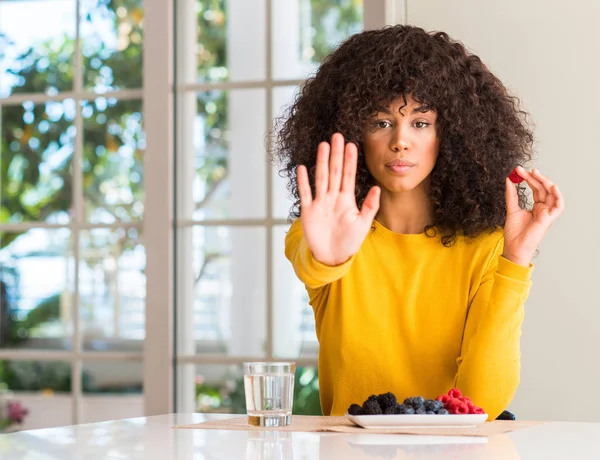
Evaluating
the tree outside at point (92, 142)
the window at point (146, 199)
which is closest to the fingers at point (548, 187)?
the window at point (146, 199)

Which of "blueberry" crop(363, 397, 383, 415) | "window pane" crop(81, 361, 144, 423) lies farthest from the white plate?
"window pane" crop(81, 361, 144, 423)

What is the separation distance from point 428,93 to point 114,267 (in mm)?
5678

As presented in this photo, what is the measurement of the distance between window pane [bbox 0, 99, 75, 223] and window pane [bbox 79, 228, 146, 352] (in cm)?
48

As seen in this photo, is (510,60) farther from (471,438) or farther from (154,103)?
(471,438)

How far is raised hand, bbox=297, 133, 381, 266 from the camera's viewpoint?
1564mm

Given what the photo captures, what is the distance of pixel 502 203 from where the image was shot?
6.93 ft

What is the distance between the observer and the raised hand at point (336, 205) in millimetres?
1564

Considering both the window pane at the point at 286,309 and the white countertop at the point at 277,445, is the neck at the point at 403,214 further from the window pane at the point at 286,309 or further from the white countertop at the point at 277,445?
the window pane at the point at 286,309

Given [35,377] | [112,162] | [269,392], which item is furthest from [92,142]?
[269,392]

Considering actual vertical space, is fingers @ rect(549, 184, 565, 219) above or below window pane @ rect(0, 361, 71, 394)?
above

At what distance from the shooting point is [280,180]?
3773mm

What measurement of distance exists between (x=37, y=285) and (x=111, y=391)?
1120 mm

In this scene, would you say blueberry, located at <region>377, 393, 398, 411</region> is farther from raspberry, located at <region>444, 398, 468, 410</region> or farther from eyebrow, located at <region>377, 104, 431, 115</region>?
eyebrow, located at <region>377, 104, 431, 115</region>

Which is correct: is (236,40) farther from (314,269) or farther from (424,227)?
(314,269)
